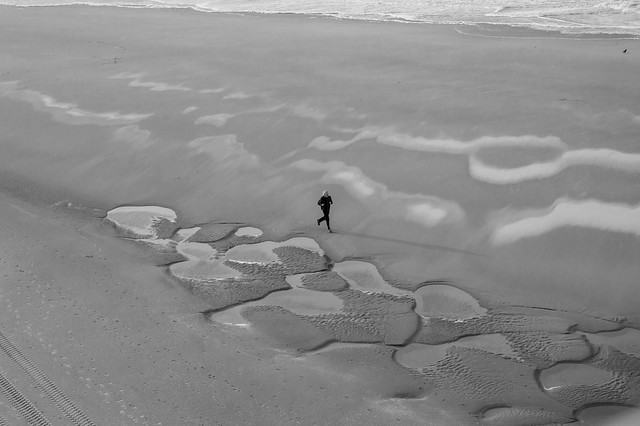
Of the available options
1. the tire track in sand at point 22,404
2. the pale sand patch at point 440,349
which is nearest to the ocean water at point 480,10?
the pale sand patch at point 440,349

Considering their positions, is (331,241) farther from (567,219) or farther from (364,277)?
(567,219)

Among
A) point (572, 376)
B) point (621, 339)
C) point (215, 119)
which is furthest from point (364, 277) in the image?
point (215, 119)

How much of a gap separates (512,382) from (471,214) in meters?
4.76

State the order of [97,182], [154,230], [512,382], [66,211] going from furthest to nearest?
[97,182] → [66,211] → [154,230] → [512,382]

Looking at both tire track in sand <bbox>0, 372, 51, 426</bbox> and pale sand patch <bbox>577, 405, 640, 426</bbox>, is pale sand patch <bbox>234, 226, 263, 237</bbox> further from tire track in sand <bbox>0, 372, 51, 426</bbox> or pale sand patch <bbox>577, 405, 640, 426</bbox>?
pale sand patch <bbox>577, 405, 640, 426</bbox>

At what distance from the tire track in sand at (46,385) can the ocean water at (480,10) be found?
21664 mm

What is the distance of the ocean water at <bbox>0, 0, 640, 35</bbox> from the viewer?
2802 cm

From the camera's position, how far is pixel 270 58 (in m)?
24.6

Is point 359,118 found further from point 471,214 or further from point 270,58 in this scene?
point 270,58

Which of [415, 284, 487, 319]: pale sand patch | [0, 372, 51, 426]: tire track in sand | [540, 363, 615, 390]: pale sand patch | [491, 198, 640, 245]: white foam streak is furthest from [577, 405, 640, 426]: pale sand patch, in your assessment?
[0, 372, 51, 426]: tire track in sand

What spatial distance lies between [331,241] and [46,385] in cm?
592

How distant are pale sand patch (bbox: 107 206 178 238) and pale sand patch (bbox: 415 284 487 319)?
5.65 m

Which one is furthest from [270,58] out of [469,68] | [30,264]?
[30,264]

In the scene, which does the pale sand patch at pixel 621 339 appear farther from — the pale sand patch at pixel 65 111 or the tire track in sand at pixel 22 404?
the pale sand patch at pixel 65 111
